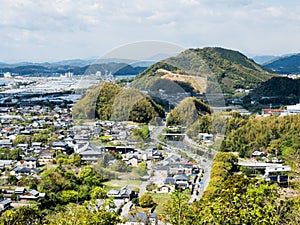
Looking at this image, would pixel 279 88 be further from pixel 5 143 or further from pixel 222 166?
pixel 5 143

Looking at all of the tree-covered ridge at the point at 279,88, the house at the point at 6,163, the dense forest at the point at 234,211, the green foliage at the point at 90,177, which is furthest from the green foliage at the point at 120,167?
the tree-covered ridge at the point at 279,88

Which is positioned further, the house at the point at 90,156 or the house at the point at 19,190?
the house at the point at 90,156

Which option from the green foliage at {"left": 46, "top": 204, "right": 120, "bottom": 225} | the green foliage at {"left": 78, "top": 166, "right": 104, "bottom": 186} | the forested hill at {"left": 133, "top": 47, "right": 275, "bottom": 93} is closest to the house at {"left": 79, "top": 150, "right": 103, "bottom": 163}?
the green foliage at {"left": 78, "top": 166, "right": 104, "bottom": 186}

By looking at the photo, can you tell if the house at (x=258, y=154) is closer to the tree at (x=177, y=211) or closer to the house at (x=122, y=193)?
the house at (x=122, y=193)

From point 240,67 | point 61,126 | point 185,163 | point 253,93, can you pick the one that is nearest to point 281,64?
point 240,67

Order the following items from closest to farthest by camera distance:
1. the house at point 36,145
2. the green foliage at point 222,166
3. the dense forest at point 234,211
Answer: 1. the dense forest at point 234,211
2. the green foliage at point 222,166
3. the house at point 36,145

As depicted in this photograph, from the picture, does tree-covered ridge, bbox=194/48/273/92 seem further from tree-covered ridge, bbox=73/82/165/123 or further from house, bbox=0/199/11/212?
house, bbox=0/199/11/212
